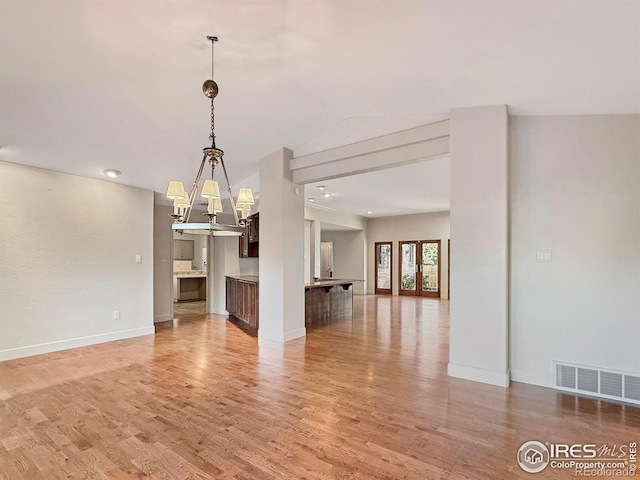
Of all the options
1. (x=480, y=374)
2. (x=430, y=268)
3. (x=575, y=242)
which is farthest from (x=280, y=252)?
(x=430, y=268)

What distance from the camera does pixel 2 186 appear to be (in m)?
4.38

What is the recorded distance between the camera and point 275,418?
2.67 meters

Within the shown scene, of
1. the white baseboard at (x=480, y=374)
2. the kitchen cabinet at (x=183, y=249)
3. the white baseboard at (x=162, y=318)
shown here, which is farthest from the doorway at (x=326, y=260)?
the white baseboard at (x=480, y=374)

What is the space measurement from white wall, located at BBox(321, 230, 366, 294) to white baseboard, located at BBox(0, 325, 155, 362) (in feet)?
24.8

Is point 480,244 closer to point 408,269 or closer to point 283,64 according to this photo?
point 283,64

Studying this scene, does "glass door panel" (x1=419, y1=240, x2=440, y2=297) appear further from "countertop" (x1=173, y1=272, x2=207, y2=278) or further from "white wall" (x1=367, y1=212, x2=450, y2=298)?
"countertop" (x1=173, y1=272, x2=207, y2=278)

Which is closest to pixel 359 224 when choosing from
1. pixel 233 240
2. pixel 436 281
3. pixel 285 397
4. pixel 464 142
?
pixel 436 281

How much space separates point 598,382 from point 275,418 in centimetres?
300

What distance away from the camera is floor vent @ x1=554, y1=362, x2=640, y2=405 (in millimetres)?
3020

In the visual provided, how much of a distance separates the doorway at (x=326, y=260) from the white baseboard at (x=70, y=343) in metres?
7.61

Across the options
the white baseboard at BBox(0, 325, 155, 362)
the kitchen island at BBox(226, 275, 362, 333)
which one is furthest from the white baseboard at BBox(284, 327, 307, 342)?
the white baseboard at BBox(0, 325, 155, 362)

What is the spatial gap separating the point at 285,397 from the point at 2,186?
4.59 m

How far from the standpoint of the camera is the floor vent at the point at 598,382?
3.02m

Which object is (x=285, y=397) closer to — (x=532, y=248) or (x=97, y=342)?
(x=532, y=248)
